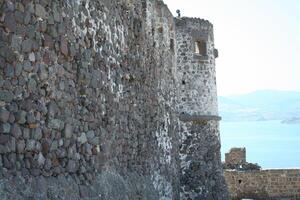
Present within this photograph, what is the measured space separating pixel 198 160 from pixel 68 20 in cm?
908

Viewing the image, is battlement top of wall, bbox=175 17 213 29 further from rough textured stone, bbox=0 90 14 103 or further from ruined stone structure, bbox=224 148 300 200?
rough textured stone, bbox=0 90 14 103

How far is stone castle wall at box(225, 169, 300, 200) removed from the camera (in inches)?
845

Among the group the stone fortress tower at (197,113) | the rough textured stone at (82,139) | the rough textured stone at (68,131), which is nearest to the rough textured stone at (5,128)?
the rough textured stone at (68,131)

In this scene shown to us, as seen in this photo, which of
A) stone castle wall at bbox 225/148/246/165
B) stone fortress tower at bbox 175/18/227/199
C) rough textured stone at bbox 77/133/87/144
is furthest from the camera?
stone castle wall at bbox 225/148/246/165

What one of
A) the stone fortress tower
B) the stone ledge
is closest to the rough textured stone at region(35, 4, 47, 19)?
the stone fortress tower

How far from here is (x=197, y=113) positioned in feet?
50.2

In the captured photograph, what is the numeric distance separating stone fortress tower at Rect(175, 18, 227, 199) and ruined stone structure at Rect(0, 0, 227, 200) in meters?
0.81

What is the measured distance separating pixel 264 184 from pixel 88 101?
16.0 meters

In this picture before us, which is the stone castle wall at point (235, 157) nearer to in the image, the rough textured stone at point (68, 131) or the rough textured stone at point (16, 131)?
the rough textured stone at point (68, 131)

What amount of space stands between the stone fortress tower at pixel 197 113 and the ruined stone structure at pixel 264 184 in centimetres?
628

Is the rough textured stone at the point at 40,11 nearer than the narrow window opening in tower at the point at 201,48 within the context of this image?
Yes

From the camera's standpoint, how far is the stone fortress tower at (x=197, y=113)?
48.3 ft

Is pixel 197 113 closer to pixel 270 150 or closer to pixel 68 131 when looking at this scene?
pixel 68 131

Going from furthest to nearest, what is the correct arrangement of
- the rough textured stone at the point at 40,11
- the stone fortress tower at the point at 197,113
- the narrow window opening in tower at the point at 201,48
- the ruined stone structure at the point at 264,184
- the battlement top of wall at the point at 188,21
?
1. the ruined stone structure at the point at 264,184
2. the narrow window opening in tower at the point at 201,48
3. the battlement top of wall at the point at 188,21
4. the stone fortress tower at the point at 197,113
5. the rough textured stone at the point at 40,11
